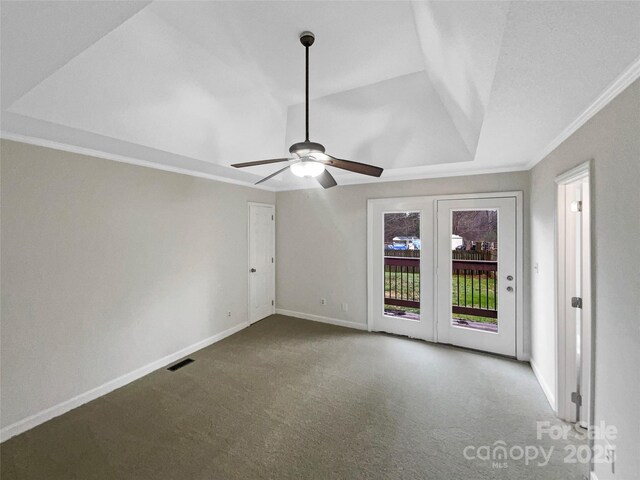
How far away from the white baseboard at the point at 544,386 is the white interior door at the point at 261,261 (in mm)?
3902

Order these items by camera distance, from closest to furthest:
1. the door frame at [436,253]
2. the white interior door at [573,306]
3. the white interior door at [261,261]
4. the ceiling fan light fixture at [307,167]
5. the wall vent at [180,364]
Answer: the ceiling fan light fixture at [307,167], the white interior door at [573,306], the wall vent at [180,364], the door frame at [436,253], the white interior door at [261,261]

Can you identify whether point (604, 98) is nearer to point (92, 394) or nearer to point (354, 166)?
point (354, 166)

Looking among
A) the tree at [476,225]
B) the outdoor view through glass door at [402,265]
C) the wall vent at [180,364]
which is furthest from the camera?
the outdoor view through glass door at [402,265]

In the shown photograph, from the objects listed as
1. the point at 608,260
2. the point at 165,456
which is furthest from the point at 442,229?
the point at 165,456

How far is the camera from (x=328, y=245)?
15.3ft

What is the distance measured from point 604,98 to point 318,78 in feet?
7.42

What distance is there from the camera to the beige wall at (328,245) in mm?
4359

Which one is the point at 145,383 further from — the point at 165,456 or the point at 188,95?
the point at 188,95

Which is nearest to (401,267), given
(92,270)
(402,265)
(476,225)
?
(402,265)

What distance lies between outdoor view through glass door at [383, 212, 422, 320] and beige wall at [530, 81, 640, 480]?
7.15 ft

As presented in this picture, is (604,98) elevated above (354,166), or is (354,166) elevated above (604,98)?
(604,98)

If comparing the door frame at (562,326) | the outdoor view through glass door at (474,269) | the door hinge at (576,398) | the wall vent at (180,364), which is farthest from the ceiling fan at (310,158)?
the wall vent at (180,364)

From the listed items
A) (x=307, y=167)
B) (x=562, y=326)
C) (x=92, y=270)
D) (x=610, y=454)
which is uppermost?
(x=307, y=167)

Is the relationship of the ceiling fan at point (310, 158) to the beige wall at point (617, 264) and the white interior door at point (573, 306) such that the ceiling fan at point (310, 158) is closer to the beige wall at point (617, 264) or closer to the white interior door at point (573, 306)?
the beige wall at point (617, 264)
